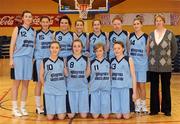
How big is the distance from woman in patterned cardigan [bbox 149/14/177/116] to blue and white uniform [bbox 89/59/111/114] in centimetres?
77

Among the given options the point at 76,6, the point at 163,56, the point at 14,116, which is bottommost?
the point at 14,116

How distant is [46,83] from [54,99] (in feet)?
0.89

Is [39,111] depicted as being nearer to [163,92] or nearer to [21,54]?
[21,54]

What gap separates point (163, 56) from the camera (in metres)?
5.77

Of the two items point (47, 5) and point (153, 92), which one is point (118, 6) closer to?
point (47, 5)

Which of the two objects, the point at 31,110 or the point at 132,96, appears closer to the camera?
the point at 132,96

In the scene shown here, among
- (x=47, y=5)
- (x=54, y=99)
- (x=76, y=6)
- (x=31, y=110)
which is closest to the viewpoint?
(x=54, y=99)

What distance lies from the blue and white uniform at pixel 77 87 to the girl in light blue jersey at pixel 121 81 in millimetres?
426

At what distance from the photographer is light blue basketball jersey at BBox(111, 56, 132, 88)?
5.59 metres

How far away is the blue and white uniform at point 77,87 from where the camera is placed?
561 cm

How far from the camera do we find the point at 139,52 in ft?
19.4

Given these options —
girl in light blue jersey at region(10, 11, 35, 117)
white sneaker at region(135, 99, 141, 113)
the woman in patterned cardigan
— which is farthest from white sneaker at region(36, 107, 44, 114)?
the woman in patterned cardigan

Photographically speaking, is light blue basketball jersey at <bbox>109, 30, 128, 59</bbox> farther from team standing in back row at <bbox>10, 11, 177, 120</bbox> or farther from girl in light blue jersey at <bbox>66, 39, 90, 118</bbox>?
girl in light blue jersey at <bbox>66, 39, 90, 118</bbox>

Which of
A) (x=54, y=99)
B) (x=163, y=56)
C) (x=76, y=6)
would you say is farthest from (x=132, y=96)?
(x=76, y=6)
